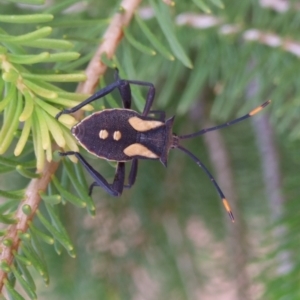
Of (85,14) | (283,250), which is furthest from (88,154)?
(85,14)

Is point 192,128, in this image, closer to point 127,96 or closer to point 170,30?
point 127,96

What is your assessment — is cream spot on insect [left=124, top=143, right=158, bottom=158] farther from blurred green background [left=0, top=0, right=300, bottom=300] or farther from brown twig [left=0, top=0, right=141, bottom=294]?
brown twig [left=0, top=0, right=141, bottom=294]

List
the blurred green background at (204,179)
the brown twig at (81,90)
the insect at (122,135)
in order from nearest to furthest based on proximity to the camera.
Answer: the brown twig at (81,90)
the insect at (122,135)
the blurred green background at (204,179)

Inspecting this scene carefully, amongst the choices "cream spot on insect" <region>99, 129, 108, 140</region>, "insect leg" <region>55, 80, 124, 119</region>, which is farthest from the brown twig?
"cream spot on insect" <region>99, 129, 108, 140</region>

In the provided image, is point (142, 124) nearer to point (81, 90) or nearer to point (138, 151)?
point (138, 151)

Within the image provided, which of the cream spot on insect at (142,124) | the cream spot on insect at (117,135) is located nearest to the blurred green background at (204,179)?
the cream spot on insect at (142,124)

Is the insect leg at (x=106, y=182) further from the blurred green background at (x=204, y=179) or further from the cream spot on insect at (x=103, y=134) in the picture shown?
the blurred green background at (x=204, y=179)
